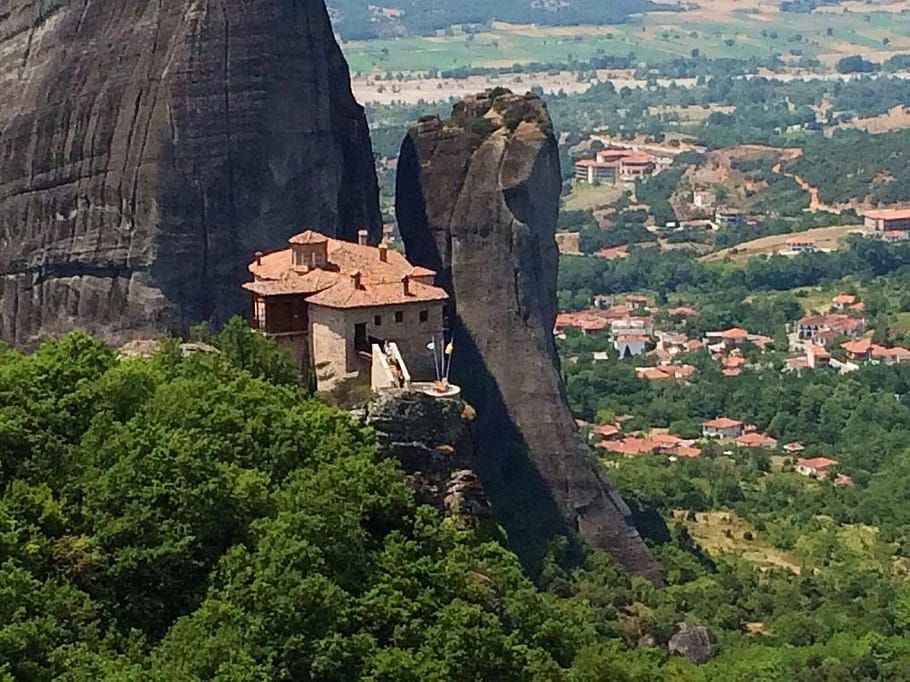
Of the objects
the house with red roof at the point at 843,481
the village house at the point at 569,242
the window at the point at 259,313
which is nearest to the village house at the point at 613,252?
the village house at the point at 569,242

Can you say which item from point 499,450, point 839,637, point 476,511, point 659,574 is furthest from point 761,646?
point 476,511

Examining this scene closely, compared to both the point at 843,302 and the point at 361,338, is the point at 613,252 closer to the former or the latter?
the point at 843,302

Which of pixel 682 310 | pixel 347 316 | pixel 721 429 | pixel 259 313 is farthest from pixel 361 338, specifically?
pixel 682 310

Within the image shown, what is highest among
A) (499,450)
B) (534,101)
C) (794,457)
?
(534,101)

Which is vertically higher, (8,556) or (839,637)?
(8,556)

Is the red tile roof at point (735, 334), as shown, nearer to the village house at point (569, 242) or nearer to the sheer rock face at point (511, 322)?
the village house at point (569, 242)

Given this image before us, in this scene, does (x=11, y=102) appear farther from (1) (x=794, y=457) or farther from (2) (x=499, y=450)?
(1) (x=794, y=457)

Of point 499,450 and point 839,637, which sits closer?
point 839,637
